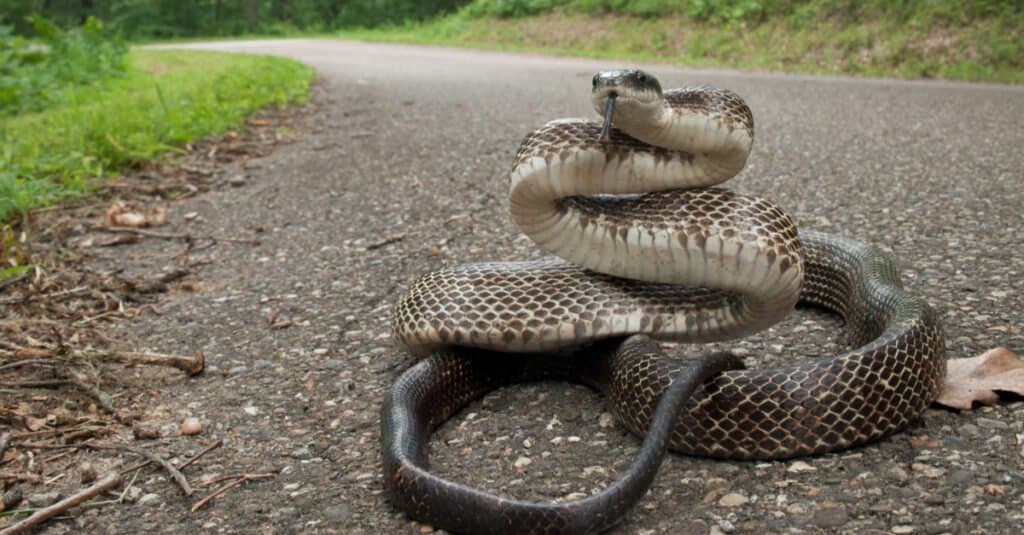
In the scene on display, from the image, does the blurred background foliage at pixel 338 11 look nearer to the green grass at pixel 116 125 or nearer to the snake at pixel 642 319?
the green grass at pixel 116 125

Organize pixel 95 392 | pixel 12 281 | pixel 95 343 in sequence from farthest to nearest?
pixel 12 281 < pixel 95 343 < pixel 95 392

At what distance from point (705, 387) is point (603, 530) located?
596mm

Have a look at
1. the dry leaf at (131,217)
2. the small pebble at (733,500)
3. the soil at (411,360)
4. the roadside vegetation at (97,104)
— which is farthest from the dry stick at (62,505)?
the dry leaf at (131,217)

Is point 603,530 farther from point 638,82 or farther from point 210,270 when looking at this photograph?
point 210,270

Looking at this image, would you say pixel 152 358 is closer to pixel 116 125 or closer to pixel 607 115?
pixel 607 115

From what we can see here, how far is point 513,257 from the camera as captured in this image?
4.66 meters

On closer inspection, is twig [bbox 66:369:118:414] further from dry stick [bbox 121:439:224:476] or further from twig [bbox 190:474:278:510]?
twig [bbox 190:474:278:510]

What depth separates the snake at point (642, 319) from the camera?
8.16 feet

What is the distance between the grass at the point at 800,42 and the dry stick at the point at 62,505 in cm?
1127

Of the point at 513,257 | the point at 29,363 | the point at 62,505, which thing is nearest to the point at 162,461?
the point at 62,505

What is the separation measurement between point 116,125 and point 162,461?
5700mm

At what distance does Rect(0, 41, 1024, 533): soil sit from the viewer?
2385 mm

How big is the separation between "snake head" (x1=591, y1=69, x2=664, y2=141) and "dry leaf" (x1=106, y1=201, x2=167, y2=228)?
152 inches

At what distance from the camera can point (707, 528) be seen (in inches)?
87.4
